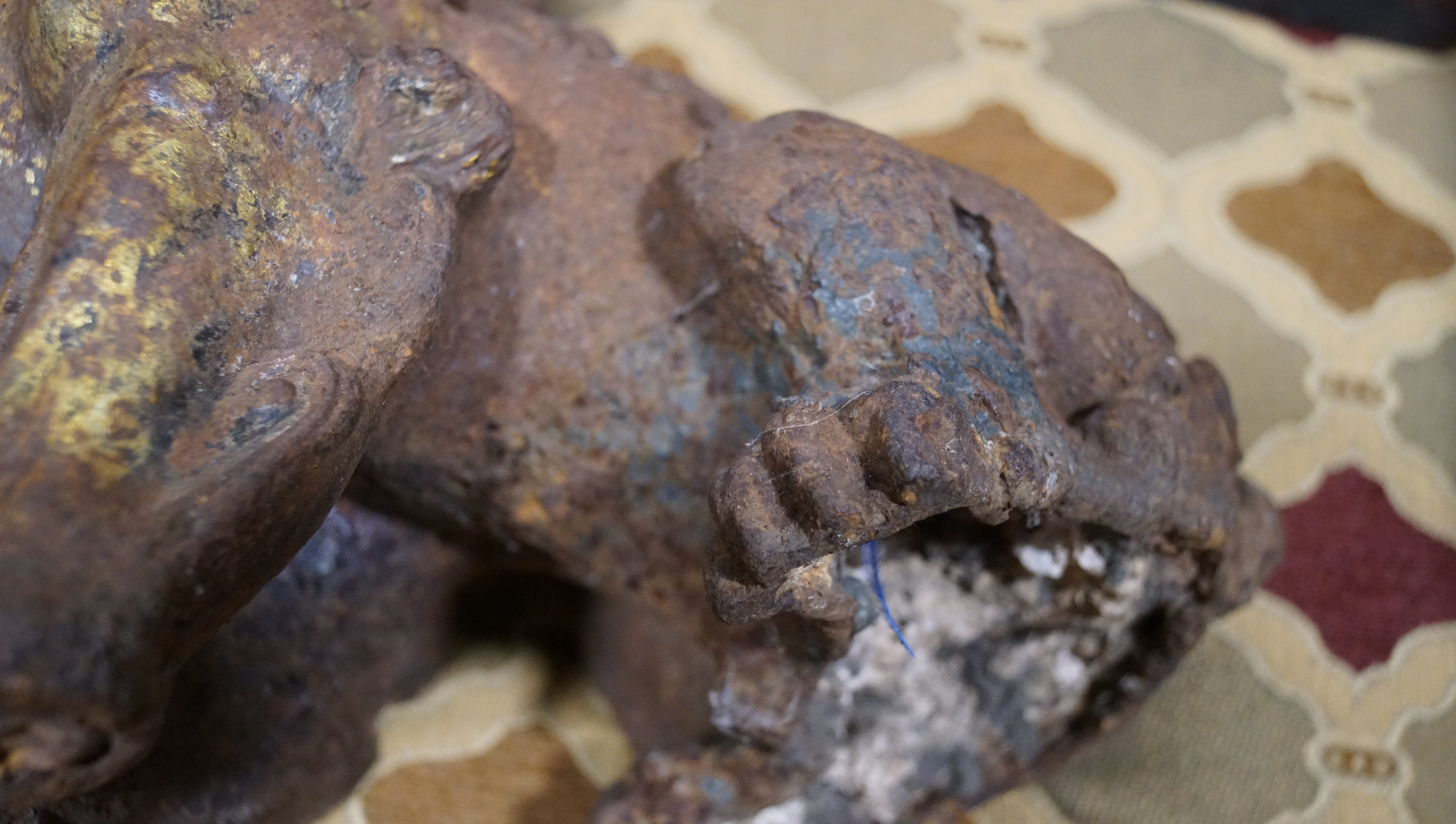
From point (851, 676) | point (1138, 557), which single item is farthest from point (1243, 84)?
point (851, 676)

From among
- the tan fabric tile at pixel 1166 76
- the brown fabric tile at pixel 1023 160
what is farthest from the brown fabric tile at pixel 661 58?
the tan fabric tile at pixel 1166 76

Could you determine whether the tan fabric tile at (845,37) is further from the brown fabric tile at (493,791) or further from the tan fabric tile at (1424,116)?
→ the brown fabric tile at (493,791)

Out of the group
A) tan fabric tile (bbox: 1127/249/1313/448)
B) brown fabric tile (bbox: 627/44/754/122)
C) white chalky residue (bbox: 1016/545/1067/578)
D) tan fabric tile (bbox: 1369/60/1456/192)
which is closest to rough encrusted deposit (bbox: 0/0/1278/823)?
white chalky residue (bbox: 1016/545/1067/578)

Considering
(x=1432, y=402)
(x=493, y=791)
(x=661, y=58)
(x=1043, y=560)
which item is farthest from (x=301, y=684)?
(x=1432, y=402)

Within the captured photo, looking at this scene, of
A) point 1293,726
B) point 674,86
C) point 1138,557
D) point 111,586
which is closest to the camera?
point 111,586

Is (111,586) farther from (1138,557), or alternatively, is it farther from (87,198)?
(1138,557)
